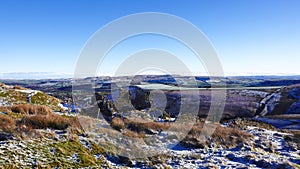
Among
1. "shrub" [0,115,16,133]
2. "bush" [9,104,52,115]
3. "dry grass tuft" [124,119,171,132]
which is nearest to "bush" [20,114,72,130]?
"shrub" [0,115,16,133]

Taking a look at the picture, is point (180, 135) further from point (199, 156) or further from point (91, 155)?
point (91, 155)

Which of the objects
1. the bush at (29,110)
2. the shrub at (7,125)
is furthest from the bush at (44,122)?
the bush at (29,110)

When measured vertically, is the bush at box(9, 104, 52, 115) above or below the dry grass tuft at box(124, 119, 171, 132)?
above

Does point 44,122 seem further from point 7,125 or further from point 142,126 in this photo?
point 142,126

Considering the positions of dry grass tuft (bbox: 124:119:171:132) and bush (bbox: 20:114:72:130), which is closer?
bush (bbox: 20:114:72:130)

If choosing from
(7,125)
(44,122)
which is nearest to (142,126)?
(44,122)

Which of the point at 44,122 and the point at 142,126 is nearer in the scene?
the point at 44,122

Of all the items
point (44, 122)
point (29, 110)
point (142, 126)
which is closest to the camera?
point (44, 122)

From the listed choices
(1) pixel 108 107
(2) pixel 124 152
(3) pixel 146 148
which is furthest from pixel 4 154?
(1) pixel 108 107

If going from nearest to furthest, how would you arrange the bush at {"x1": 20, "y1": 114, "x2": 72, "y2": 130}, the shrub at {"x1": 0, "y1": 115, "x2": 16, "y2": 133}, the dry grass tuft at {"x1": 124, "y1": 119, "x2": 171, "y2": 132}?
the shrub at {"x1": 0, "y1": 115, "x2": 16, "y2": 133} < the bush at {"x1": 20, "y1": 114, "x2": 72, "y2": 130} < the dry grass tuft at {"x1": 124, "y1": 119, "x2": 171, "y2": 132}

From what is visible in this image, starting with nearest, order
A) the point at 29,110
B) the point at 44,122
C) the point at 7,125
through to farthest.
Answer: the point at 7,125, the point at 44,122, the point at 29,110

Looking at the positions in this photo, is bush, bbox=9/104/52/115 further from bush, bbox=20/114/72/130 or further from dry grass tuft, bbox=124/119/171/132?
dry grass tuft, bbox=124/119/171/132

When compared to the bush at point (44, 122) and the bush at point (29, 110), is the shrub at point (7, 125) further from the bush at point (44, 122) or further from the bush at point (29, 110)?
the bush at point (29, 110)

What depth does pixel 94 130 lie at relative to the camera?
15.7 metres
